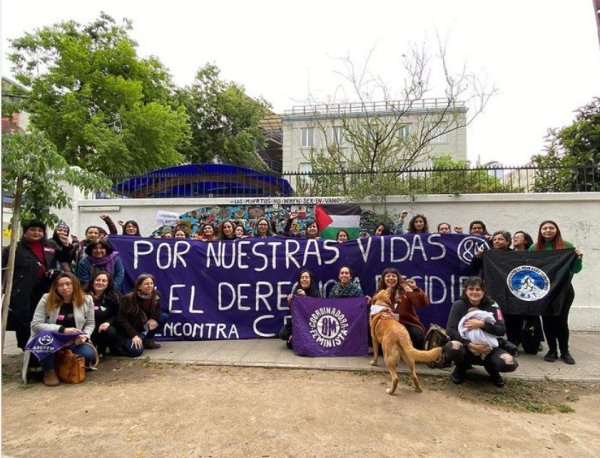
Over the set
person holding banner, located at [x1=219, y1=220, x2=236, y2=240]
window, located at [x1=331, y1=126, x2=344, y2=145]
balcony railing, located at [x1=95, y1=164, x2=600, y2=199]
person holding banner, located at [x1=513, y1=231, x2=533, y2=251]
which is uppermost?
window, located at [x1=331, y1=126, x2=344, y2=145]

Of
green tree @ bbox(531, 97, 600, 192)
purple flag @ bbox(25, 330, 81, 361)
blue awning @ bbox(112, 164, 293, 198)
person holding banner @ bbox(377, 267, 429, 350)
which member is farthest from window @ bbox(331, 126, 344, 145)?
purple flag @ bbox(25, 330, 81, 361)

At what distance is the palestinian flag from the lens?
7.66 metres

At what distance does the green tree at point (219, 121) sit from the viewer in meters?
23.6

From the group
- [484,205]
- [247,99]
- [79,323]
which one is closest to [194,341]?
[79,323]

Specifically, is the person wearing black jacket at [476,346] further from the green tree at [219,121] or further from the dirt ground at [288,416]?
the green tree at [219,121]

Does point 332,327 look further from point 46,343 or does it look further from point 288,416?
point 46,343

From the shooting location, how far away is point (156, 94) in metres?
17.2

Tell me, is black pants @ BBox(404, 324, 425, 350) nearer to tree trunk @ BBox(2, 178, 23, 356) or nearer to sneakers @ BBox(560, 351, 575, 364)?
sneakers @ BBox(560, 351, 575, 364)

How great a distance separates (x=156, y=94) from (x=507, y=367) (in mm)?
17309

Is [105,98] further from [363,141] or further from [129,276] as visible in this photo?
[129,276]

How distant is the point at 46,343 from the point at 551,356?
594 cm

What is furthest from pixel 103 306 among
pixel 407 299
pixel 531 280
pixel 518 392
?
pixel 531 280

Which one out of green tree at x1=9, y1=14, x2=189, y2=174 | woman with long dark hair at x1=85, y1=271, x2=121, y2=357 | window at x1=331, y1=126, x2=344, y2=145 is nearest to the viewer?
woman with long dark hair at x1=85, y1=271, x2=121, y2=357

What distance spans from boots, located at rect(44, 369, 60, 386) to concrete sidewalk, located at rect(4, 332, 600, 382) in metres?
1.07
